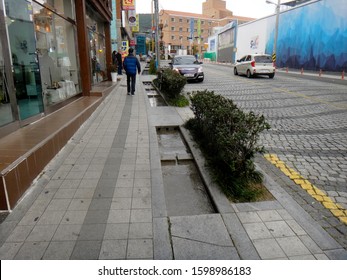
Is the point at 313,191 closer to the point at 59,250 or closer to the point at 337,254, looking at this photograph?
the point at 337,254

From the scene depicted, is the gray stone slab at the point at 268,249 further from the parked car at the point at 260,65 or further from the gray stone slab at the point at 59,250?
the parked car at the point at 260,65

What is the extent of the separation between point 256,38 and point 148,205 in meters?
39.1

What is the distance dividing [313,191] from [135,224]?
2424 millimetres

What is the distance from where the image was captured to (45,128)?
5379mm

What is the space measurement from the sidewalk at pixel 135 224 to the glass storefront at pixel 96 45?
8682 mm

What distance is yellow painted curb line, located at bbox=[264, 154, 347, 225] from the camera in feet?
11.0

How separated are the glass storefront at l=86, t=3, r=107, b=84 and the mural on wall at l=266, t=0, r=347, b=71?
18.5 m

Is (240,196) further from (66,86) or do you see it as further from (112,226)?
(66,86)

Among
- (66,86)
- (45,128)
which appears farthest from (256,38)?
(45,128)

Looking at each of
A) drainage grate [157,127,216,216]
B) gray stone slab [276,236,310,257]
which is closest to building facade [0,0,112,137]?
drainage grate [157,127,216,216]

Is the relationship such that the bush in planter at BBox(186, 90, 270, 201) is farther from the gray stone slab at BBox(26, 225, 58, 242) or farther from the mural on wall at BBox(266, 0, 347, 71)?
the mural on wall at BBox(266, 0, 347, 71)

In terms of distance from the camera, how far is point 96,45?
14.2 m

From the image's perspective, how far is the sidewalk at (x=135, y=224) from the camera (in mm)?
2652

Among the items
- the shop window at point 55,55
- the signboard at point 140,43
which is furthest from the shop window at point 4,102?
the signboard at point 140,43
